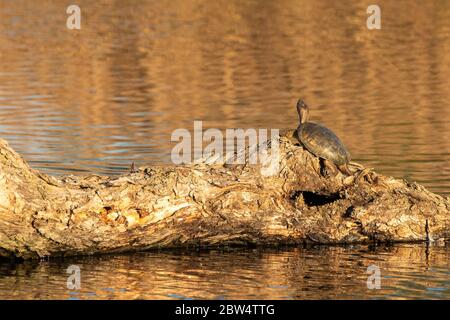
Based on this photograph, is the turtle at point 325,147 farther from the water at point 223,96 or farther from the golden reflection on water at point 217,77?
the golden reflection on water at point 217,77

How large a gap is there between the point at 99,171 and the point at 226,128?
18.5 ft

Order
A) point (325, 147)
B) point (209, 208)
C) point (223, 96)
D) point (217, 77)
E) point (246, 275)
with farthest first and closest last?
point (217, 77)
point (223, 96)
point (325, 147)
point (209, 208)
point (246, 275)

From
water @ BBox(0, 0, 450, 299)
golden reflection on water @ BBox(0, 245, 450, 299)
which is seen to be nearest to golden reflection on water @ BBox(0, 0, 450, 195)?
water @ BBox(0, 0, 450, 299)

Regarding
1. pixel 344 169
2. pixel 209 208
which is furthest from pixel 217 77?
pixel 209 208

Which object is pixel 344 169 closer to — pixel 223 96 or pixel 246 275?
pixel 246 275

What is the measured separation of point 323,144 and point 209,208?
1.93m

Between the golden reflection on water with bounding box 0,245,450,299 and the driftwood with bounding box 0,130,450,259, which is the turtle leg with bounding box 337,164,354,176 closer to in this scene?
the driftwood with bounding box 0,130,450,259

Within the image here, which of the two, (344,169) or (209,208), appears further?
(344,169)

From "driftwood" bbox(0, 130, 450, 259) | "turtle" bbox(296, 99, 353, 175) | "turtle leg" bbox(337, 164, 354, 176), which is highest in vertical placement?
"turtle" bbox(296, 99, 353, 175)

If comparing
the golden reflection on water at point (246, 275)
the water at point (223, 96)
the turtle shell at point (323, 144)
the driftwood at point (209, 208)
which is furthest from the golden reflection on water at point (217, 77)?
the golden reflection on water at point (246, 275)

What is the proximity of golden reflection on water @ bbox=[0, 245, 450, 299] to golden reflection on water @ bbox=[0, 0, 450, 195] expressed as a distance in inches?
151

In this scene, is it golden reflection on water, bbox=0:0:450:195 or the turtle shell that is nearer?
the turtle shell

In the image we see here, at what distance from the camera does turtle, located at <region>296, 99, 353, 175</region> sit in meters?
15.0

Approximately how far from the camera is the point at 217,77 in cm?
3353
